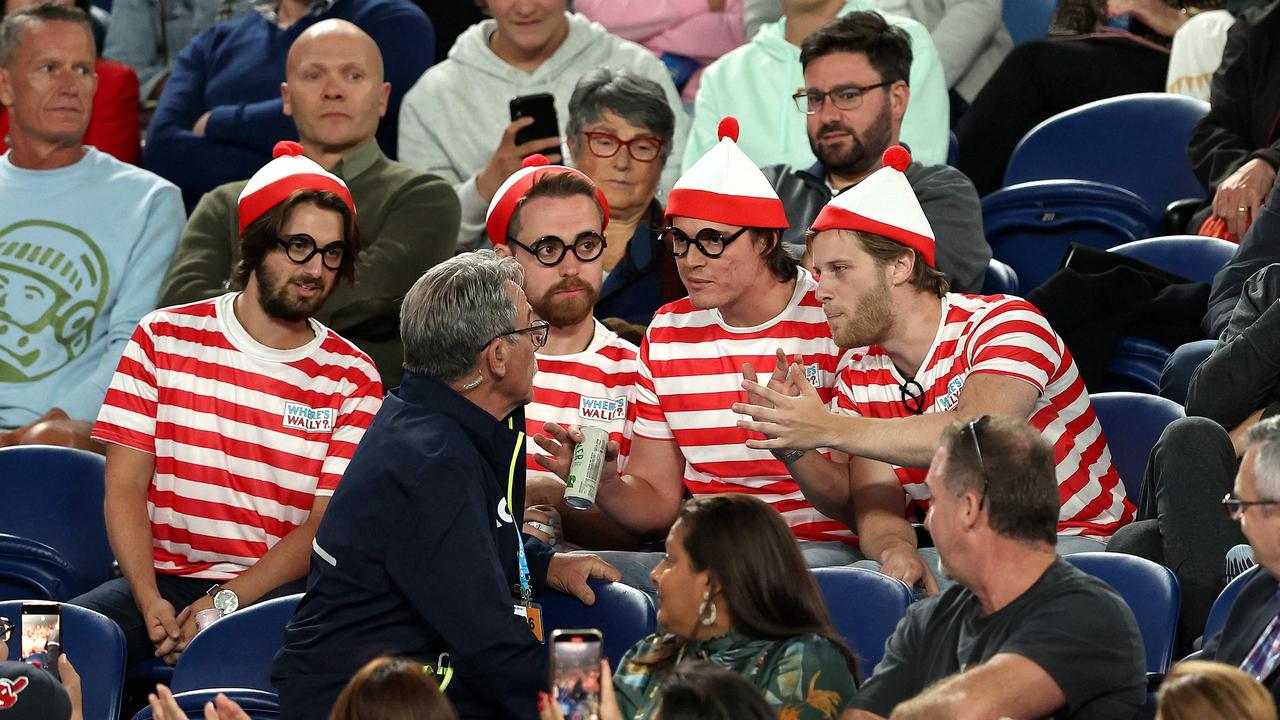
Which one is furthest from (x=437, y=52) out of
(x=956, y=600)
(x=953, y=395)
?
(x=956, y=600)

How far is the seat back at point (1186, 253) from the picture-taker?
16.8 ft

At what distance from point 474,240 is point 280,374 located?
155cm

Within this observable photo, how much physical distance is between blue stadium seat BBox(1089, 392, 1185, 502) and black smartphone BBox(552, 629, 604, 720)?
198 centimetres

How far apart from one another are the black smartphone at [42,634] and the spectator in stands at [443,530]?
19.4 inches

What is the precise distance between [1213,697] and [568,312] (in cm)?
248

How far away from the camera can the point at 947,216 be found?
508cm

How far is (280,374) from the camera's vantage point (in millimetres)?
4500

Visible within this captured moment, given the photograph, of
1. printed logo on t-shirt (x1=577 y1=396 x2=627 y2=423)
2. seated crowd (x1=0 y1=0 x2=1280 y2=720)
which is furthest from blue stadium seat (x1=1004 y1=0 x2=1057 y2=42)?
printed logo on t-shirt (x1=577 y1=396 x2=627 y2=423)

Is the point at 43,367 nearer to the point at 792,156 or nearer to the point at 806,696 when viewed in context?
the point at 792,156

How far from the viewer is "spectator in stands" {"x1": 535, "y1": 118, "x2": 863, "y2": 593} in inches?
175

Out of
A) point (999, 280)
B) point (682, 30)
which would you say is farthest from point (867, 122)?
point (682, 30)

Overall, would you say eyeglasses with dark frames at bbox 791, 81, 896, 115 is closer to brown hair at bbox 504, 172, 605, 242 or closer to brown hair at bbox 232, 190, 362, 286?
brown hair at bbox 504, 172, 605, 242

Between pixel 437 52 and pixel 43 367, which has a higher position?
pixel 437 52

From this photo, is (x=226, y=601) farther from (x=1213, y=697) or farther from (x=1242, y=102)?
(x=1242, y=102)
